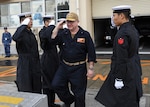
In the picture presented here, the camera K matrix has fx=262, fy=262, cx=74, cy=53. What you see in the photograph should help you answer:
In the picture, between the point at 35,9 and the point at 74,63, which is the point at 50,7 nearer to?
the point at 35,9

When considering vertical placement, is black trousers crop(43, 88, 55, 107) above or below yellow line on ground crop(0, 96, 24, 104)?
below

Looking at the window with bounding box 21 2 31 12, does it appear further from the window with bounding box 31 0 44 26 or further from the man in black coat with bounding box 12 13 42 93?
the man in black coat with bounding box 12 13 42 93

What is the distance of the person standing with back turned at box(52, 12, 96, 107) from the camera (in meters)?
4.45

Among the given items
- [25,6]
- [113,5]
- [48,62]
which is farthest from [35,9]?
[48,62]

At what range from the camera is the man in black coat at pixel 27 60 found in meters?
4.73

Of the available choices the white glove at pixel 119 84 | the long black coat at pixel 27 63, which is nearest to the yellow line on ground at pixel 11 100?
the white glove at pixel 119 84

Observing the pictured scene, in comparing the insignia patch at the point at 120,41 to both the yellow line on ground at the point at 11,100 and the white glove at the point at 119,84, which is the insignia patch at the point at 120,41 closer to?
the white glove at the point at 119,84

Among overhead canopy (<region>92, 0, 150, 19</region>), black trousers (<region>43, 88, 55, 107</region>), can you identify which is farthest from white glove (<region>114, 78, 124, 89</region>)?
overhead canopy (<region>92, 0, 150, 19</region>)

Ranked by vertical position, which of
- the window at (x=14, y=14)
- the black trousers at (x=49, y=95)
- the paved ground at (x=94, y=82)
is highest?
the window at (x=14, y=14)

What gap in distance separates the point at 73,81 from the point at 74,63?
308 mm

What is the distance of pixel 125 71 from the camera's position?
3.64 meters

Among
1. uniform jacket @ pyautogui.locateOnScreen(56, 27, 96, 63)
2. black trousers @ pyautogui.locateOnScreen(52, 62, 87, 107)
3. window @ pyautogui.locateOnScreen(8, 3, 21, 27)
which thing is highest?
window @ pyautogui.locateOnScreen(8, 3, 21, 27)

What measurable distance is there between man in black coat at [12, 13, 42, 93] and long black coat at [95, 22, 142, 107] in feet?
5.15

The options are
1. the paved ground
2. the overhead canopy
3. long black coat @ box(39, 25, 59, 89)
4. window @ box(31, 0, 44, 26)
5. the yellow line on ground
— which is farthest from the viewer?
window @ box(31, 0, 44, 26)
